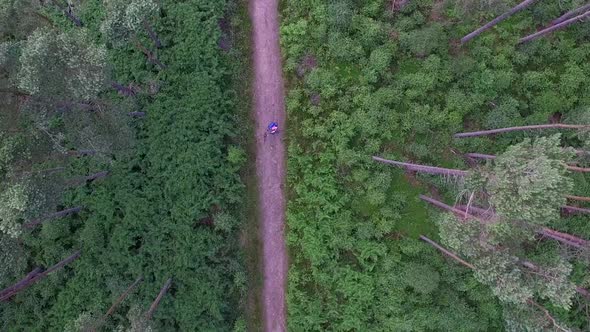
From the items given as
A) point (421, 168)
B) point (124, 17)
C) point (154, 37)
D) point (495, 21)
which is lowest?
point (421, 168)

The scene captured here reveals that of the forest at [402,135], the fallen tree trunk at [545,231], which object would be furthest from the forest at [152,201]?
the fallen tree trunk at [545,231]

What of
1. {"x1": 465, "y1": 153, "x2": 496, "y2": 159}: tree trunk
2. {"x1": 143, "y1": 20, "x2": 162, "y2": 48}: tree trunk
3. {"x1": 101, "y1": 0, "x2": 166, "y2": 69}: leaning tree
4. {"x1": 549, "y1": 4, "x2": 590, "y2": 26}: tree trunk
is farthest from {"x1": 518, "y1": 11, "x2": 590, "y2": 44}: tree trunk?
{"x1": 143, "y1": 20, "x2": 162, "y2": 48}: tree trunk

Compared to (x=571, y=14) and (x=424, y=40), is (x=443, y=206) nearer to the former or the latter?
(x=424, y=40)

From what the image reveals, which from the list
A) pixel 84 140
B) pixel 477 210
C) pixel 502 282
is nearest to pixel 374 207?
pixel 477 210

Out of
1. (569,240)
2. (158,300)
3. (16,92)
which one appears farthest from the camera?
(158,300)

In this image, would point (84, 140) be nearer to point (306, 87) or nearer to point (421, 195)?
point (306, 87)

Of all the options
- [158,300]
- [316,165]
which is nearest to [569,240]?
[316,165]
